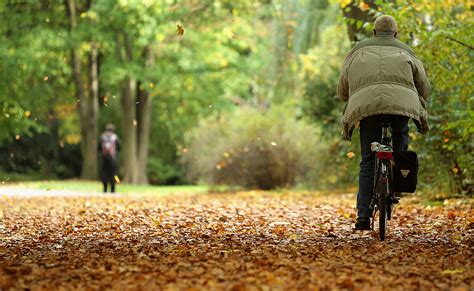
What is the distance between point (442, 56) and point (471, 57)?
152 centimetres

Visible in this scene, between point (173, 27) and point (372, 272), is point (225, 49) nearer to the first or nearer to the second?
point (173, 27)

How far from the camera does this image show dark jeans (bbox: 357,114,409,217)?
7.86m

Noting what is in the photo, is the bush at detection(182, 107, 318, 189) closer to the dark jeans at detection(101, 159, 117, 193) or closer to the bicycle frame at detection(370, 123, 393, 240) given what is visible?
the dark jeans at detection(101, 159, 117, 193)

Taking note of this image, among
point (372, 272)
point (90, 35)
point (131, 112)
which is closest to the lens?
point (372, 272)

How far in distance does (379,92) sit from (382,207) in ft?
3.30

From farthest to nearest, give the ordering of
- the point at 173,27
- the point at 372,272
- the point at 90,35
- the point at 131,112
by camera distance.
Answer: the point at 131,112 < the point at 90,35 < the point at 173,27 < the point at 372,272

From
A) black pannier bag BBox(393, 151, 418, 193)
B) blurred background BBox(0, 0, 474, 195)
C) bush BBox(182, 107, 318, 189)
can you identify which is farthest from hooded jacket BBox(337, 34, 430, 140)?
bush BBox(182, 107, 318, 189)

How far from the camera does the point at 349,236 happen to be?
26.2ft

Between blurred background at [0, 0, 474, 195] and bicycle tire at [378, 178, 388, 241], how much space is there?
6.66ft

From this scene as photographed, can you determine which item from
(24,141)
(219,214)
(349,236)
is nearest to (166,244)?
(349,236)

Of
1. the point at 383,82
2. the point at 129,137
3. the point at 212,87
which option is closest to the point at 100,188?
the point at 129,137

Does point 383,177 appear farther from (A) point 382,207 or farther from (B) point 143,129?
(B) point 143,129

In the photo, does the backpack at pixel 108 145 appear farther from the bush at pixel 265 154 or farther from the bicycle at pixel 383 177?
the bicycle at pixel 383 177

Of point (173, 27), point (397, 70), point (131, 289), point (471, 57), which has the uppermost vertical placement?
point (173, 27)
